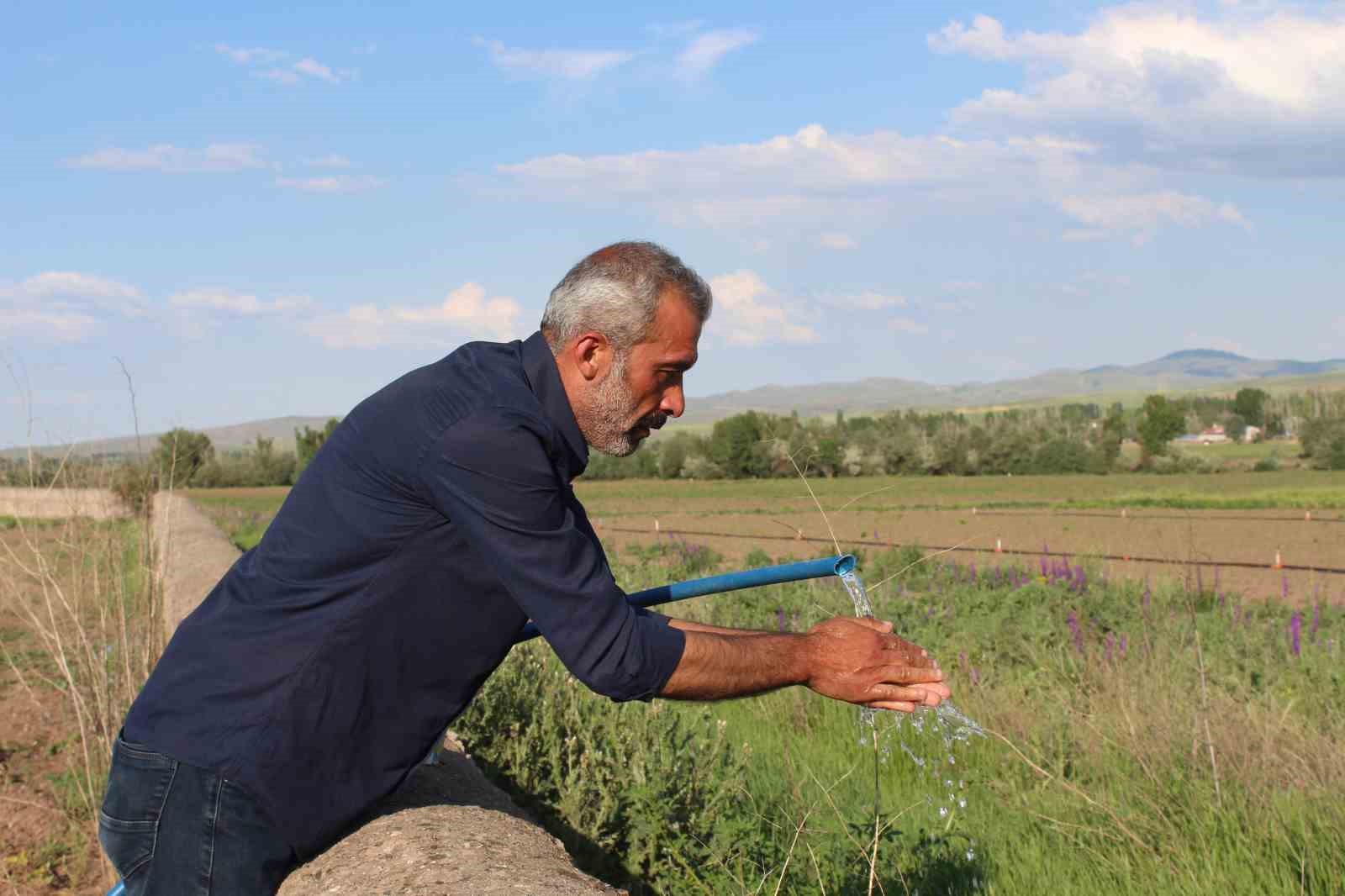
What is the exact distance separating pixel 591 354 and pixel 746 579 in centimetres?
72

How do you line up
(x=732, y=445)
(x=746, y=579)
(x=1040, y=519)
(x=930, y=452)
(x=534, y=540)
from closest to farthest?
(x=534, y=540)
(x=746, y=579)
(x=1040, y=519)
(x=732, y=445)
(x=930, y=452)

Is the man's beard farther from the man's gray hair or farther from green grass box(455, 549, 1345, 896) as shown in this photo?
green grass box(455, 549, 1345, 896)

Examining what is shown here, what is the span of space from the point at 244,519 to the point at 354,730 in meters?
31.2

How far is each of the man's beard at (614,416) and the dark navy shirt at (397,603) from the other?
0.21 feet

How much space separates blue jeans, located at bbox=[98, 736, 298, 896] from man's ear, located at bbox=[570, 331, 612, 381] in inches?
45.1

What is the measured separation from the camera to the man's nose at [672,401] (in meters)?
2.70

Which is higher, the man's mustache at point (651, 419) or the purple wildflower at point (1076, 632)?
the man's mustache at point (651, 419)

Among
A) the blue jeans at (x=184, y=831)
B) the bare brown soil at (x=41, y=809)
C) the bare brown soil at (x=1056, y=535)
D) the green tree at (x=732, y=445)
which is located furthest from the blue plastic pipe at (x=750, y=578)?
the green tree at (x=732, y=445)

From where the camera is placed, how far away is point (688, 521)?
→ 35.5 metres

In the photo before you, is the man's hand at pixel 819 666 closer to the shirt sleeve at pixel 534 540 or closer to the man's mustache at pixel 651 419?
the shirt sleeve at pixel 534 540

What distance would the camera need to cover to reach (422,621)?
249 cm

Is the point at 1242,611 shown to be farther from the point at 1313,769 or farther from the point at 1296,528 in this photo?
the point at 1296,528

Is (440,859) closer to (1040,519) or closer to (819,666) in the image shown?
(819,666)

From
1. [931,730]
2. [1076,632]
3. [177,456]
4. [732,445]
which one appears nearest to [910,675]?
[931,730]
